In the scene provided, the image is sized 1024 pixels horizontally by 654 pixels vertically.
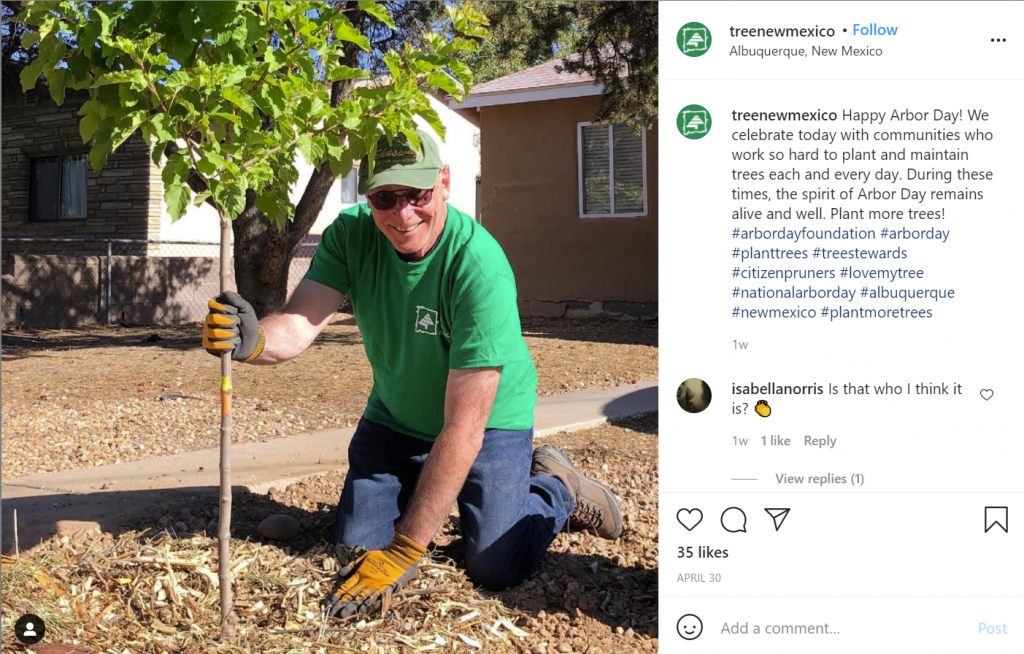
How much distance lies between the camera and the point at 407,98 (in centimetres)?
291

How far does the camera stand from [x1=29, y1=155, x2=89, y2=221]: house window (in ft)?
56.5

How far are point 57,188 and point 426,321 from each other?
15971mm

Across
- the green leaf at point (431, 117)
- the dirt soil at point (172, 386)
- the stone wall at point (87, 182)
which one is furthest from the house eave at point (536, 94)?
the green leaf at point (431, 117)

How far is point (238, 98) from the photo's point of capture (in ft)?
8.93

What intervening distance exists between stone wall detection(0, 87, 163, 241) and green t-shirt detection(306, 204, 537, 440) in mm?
13238

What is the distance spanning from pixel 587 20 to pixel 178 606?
956 centimetres

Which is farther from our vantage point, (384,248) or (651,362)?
(651,362)

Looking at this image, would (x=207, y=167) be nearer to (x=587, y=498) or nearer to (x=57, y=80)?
(x=57, y=80)

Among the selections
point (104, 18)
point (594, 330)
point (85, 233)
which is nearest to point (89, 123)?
point (104, 18)

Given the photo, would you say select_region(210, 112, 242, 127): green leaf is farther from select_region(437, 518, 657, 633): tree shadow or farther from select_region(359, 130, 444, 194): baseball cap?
select_region(437, 518, 657, 633): tree shadow

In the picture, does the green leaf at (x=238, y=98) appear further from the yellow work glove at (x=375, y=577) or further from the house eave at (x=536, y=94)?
the house eave at (x=536, y=94)
